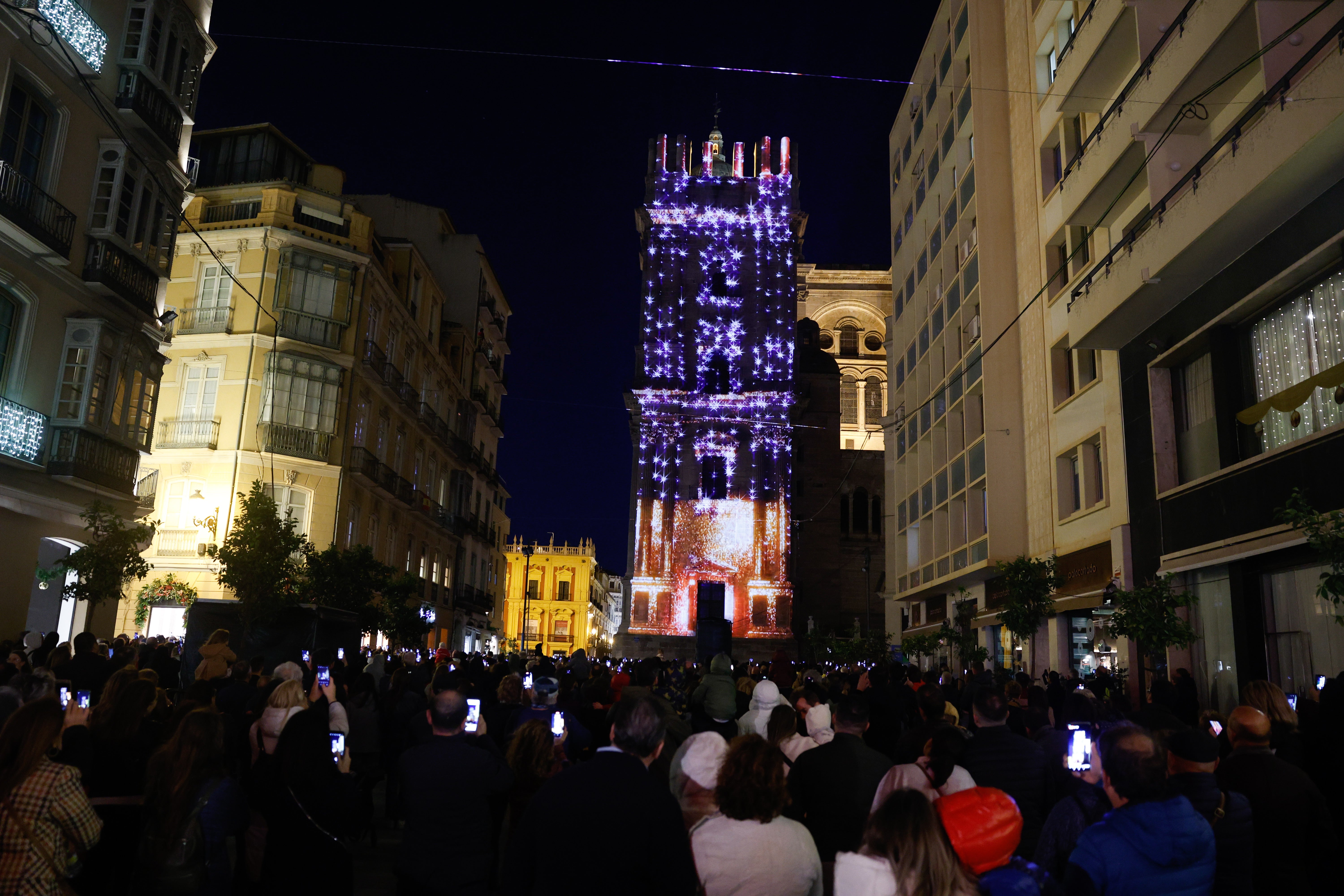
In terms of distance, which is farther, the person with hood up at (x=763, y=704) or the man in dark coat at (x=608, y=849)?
the person with hood up at (x=763, y=704)

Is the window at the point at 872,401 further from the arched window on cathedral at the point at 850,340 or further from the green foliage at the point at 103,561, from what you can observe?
the green foliage at the point at 103,561

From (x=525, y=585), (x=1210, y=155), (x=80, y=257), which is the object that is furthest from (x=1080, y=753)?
(x=525, y=585)

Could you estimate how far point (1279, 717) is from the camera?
21.9 ft

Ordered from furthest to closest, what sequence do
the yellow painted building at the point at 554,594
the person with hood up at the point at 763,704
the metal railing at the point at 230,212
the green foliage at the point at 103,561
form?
the yellow painted building at the point at 554,594, the metal railing at the point at 230,212, the green foliage at the point at 103,561, the person with hood up at the point at 763,704

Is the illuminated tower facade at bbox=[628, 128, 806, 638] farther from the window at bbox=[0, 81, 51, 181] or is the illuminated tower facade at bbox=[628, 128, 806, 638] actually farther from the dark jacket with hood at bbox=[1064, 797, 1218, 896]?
the dark jacket with hood at bbox=[1064, 797, 1218, 896]

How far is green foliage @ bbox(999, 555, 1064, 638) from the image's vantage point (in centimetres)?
2239

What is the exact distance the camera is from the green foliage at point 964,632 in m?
26.1

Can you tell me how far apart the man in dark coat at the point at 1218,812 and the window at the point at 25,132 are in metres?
17.9

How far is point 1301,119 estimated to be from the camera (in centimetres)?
1245

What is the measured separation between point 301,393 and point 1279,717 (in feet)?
89.4

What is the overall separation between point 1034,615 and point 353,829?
691 inches

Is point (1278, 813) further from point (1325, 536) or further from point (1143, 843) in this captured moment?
point (1325, 536)

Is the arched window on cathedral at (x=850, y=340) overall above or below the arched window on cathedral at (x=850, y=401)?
above

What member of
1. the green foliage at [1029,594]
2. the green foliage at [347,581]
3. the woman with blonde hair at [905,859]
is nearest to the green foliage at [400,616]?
the green foliage at [347,581]
